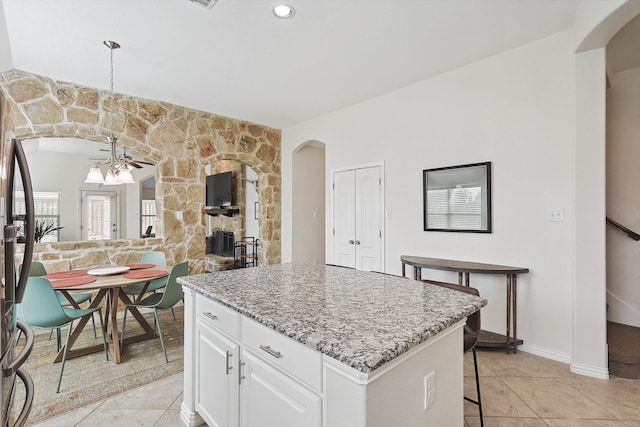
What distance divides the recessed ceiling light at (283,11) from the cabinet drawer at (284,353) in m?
2.21

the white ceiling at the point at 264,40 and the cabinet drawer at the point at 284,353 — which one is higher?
the white ceiling at the point at 264,40

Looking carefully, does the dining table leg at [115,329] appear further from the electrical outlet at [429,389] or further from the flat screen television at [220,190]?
the flat screen television at [220,190]

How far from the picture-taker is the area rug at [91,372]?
2.12m

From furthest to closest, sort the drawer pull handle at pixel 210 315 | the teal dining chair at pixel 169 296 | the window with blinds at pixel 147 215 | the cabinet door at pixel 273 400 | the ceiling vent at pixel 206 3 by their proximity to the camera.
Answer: the window with blinds at pixel 147 215, the teal dining chair at pixel 169 296, the ceiling vent at pixel 206 3, the drawer pull handle at pixel 210 315, the cabinet door at pixel 273 400

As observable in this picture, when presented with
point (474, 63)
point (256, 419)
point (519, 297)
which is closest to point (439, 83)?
point (474, 63)

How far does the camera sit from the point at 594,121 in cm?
238

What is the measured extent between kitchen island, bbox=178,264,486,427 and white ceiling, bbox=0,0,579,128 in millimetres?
2028

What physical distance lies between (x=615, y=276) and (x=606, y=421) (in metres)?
2.11

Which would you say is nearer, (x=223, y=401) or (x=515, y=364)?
(x=223, y=401)

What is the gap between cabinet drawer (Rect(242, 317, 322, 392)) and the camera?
104 centimetres

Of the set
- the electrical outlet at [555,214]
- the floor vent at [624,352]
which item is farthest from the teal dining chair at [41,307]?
the floor vent at [624,352]

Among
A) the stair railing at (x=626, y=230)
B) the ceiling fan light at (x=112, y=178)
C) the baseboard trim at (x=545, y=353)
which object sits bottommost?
the baseboard trim at (x=545, y=353)

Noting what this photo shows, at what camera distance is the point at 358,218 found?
14.4 feet

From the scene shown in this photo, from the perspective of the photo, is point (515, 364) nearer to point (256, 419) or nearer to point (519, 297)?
point (519, 297)
